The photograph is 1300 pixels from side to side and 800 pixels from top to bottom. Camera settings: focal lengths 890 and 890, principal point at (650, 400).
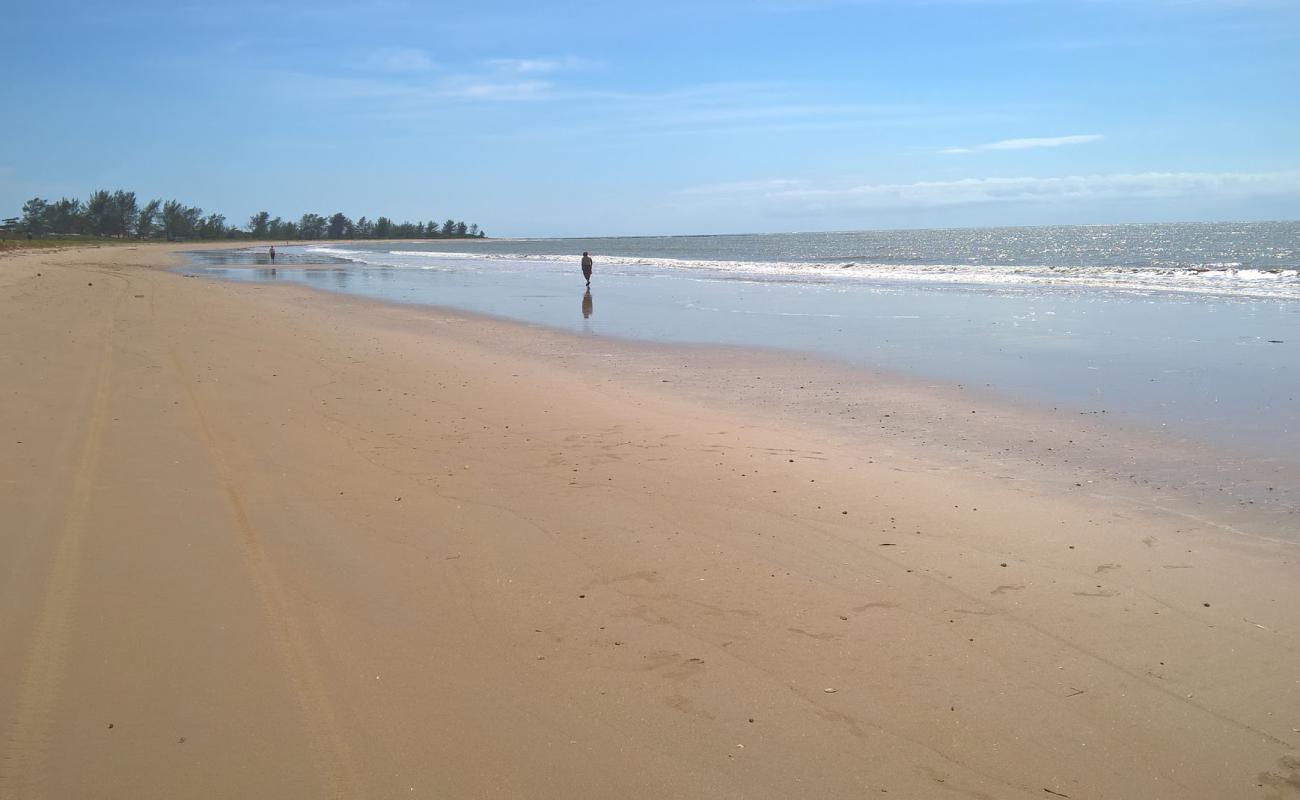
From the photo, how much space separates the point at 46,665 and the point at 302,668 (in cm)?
104

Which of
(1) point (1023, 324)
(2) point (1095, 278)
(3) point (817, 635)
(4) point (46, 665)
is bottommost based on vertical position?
(3) point (817, 635)

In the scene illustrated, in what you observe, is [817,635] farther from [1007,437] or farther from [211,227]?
[211,227]

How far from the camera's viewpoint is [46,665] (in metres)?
3.69

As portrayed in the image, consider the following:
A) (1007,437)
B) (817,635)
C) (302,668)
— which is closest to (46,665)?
(302,668)

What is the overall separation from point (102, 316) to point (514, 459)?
1345 cm

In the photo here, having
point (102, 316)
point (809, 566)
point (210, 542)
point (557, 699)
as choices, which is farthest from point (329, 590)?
point (102, 316)

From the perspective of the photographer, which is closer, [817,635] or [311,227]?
[817,635]

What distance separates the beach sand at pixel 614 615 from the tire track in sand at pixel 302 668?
0.02 m

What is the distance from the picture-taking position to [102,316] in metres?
→ 16.8

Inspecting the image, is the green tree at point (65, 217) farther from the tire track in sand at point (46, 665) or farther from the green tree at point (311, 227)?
the tire track in sand at point (46, 665)

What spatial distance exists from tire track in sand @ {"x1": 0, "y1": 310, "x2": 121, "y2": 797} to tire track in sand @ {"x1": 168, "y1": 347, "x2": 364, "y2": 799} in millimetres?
811

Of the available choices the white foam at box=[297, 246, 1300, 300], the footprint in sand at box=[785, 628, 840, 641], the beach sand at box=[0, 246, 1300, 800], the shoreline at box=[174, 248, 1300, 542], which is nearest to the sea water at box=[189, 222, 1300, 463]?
the white foam at box=[297, 246, 1300, 300]

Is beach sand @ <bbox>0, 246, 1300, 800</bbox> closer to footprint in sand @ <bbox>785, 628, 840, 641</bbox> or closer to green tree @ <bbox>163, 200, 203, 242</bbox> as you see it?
footprint in sand @ <bbox>785, 628, 840, 641</bbox>

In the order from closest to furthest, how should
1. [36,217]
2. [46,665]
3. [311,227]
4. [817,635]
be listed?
[46,665]
[817,635]
[36,217]
[311,227]
